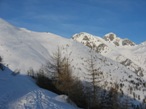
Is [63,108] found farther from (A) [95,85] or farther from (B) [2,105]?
(A) [95,85]

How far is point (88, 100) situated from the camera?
167ft

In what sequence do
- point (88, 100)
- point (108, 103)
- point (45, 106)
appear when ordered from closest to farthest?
point (45, 106), point (88, 100), point (108, 103)

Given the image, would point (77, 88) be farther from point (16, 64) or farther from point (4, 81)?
point (16, 64)

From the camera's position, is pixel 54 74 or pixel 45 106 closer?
pixel 45 106

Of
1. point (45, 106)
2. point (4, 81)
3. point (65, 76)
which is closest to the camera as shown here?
point (45, 106)

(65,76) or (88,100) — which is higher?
(65,76)

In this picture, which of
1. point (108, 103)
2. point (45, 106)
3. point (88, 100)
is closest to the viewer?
point (45, 106)

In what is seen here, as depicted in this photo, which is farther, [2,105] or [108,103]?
[108,103]

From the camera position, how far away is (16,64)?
194 m

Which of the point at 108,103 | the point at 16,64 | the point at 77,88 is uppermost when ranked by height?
the point at 16,64

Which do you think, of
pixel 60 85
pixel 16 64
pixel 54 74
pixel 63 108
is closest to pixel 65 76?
pixel 60 85

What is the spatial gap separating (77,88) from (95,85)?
748 centimetres


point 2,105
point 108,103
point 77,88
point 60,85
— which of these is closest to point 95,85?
point 77,88

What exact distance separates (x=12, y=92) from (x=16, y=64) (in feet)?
541
